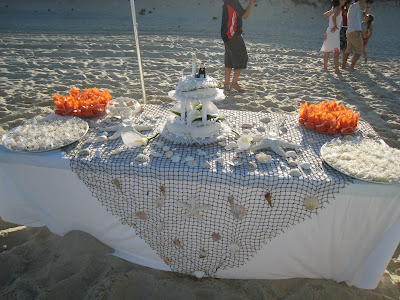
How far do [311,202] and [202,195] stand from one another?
595 millimetres

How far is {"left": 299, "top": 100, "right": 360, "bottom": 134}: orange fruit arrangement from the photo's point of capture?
6.55ft

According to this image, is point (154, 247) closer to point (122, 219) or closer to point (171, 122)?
point (122, 219)

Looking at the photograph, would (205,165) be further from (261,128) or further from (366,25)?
(366,25)

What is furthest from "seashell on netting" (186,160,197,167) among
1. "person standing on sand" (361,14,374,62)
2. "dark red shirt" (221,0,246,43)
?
"person standing on sand" (361,14,374,62)

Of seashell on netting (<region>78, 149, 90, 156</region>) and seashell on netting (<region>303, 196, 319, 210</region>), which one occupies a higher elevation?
seashell on netting (<region>78, 149, 90, 156</region>)

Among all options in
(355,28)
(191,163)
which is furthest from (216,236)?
(355,28)

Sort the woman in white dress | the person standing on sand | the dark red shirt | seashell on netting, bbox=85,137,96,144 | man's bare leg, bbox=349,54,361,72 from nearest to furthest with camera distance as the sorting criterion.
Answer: seashell on netting, bbox=85,137,96,144 < the dark red shirt < the woman in white dress < man's bare leg, bbox=349,54,361,72 < the person standing on sand

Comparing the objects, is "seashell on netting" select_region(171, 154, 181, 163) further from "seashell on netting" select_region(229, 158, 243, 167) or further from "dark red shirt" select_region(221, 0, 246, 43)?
"dark red shirt" select_region(221, 0, 246, 43)

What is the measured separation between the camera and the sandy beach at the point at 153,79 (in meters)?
1.81

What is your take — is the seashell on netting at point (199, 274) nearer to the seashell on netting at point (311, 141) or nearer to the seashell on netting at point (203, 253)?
the seashell on netting at point (203, 253)

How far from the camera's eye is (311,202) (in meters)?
1.54

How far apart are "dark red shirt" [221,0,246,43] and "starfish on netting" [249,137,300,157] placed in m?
2.57

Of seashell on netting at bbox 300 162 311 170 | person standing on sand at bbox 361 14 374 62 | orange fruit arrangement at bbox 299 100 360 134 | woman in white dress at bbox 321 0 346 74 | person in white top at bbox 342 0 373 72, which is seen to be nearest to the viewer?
seashell on netting at bbox 300 162 311 170

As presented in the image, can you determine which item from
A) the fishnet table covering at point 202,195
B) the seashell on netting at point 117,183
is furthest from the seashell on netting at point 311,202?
the seashell on netting at point 117,183
